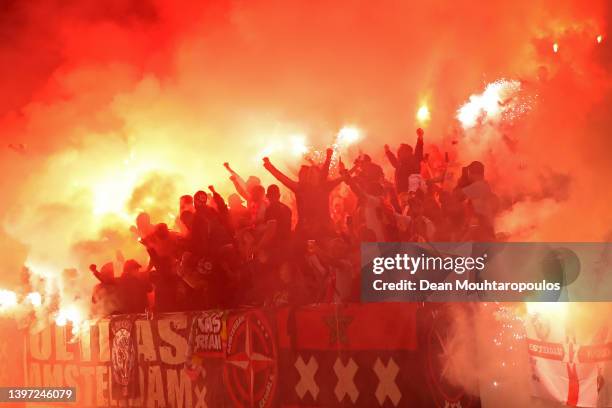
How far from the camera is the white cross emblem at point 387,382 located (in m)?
6.21

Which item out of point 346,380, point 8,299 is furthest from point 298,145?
point 346,380

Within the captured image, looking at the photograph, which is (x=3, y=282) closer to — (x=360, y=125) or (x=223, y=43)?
(x=223, y=43)

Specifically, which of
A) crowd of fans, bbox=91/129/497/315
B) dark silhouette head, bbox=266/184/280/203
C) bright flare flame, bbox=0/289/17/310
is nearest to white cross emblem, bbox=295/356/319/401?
crowd of fans, bbox=91/129/497/315

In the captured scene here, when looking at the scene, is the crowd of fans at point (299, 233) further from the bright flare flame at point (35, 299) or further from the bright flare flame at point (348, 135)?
the bright flare flame at point (35, 299)

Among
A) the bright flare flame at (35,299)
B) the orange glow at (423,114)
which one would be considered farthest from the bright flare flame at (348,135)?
the bright flare flame at (35,299)

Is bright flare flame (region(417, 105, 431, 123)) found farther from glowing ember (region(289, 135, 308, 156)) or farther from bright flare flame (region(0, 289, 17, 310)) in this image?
bright flare flame (region(0, 289, 17, 310))

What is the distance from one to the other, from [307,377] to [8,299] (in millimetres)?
6844

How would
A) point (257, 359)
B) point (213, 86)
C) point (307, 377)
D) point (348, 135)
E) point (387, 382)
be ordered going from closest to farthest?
point (387, 382) → point (307, 377) → point (257, 359) → point (348, 135) → point (213, 86)

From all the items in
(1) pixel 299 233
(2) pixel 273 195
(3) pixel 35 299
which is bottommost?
(3) pixel 35 299

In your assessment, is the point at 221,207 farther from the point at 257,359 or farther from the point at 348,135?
the point at 348,135

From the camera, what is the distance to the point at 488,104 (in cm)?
1049

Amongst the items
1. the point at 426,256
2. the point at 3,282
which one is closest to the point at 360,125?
the point at 426,256

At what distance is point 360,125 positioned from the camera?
11703 millimetres

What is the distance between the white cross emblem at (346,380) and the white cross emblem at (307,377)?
0.24 m
